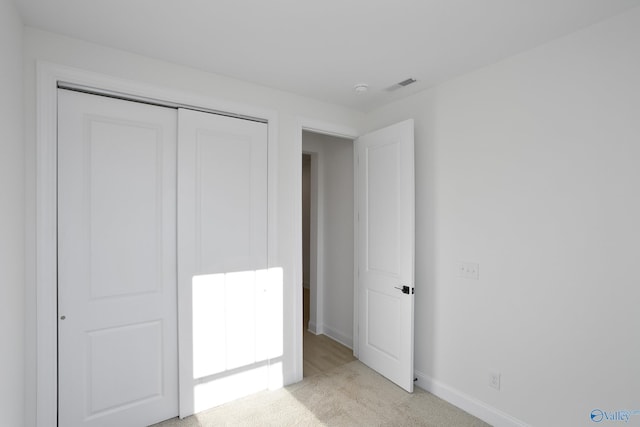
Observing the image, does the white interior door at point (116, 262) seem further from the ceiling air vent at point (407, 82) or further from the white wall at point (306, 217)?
the white wall at point (306, 217)

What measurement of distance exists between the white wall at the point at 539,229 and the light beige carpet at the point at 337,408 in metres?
0.24

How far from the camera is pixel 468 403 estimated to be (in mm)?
2332

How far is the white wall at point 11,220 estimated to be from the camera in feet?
4.61

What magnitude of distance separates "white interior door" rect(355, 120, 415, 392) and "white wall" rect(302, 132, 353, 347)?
0.42 m

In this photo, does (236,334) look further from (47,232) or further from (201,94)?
(201,94)

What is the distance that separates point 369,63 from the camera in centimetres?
224

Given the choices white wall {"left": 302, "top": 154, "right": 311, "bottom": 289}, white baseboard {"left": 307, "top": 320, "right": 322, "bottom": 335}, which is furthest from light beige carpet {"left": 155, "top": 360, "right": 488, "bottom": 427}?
white wall {"left": 302, "top": 154, "right": 311, "bottom": 289}

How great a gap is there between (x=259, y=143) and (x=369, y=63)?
107 cm

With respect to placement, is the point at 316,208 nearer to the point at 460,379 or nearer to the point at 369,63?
the point at 369,63

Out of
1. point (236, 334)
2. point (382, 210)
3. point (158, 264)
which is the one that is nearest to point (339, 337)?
point (236, 334)

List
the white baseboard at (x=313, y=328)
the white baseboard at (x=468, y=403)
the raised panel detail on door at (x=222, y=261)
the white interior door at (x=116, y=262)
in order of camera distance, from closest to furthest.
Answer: the white interior door at (x=116, y=262) < the white baseboard at (x=468, y=403) < the raised panel detail on door at (x=222, y=261) < the white baseboard at (x=313, y=328)

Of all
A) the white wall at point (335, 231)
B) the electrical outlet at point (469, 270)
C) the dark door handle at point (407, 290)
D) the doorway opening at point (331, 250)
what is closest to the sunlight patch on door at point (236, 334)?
the doorway opening at point (331, 250)

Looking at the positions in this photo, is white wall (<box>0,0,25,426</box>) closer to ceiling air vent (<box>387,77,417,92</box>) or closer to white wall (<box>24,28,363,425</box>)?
white wall (<box>24,28,363,425</box>)

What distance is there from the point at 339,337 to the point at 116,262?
2.58 m
